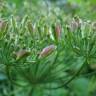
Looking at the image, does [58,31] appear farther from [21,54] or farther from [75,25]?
[21,54]

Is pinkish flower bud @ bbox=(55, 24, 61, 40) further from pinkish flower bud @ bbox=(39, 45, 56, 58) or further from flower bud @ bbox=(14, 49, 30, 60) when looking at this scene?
flower bud @ bbox=(14, 49, 30, 60)

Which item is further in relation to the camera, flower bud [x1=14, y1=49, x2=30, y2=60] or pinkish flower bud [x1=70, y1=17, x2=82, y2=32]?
pinkish flower bud [x1=70, y1=17, x2=82, y2=32]

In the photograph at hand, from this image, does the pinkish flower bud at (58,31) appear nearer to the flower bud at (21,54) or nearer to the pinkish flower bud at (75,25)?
the pinkish flower bud at (75,25)

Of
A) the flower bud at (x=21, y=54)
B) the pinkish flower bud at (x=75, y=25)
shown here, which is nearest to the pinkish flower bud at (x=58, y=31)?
the pinkish flower bud at (x=75, y=25)

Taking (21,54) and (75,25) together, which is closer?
(21,54)

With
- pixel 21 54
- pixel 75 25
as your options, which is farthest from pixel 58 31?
pixel 21 54

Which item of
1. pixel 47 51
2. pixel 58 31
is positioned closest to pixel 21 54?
pixel 47 51

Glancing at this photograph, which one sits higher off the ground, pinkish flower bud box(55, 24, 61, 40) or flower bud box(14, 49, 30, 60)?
pinkish flower bud box(55, 24, 61, 40)

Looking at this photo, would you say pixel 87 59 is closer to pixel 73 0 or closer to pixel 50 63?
pixel 50 63

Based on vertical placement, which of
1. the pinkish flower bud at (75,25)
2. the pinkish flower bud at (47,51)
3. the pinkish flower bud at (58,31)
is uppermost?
the pinkish flower bud at (75,25)

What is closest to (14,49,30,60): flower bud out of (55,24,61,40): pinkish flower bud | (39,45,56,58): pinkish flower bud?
(39,45,56,58): pinkish flower bud

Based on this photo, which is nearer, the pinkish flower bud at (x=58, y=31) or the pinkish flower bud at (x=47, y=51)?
the pinkish flower bud at (x=47, y=51)

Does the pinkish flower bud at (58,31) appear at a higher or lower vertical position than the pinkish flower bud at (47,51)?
higher

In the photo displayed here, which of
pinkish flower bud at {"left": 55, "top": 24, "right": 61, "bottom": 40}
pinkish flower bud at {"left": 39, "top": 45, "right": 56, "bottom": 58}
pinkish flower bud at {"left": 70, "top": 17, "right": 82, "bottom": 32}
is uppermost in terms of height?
pinkish flower bud at {"left": 70, "top": 17, "right": 82, "bottom": 32}
